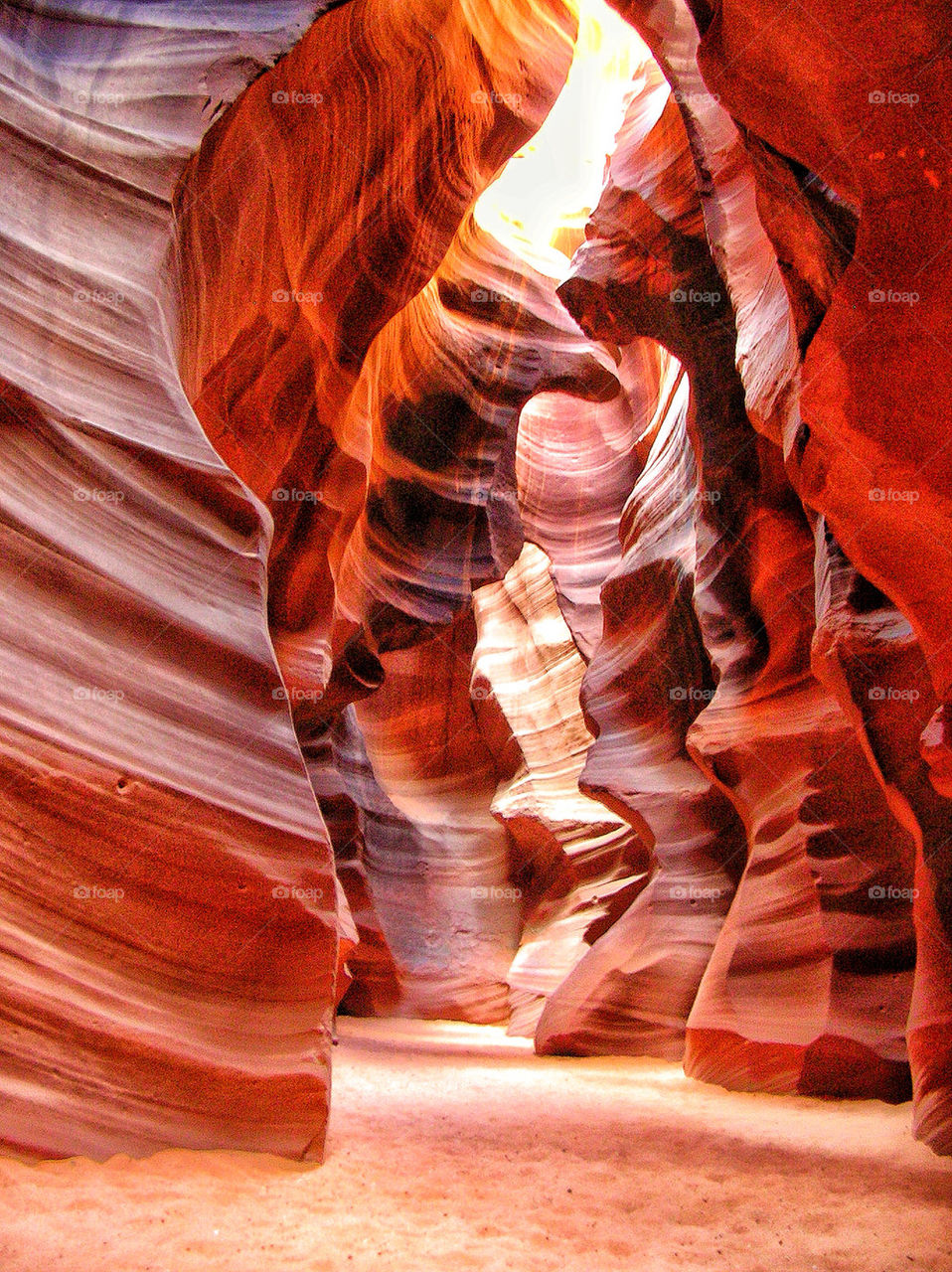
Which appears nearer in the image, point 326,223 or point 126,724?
point 126,724

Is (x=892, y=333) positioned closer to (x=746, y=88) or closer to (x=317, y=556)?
(x=746, y=88)

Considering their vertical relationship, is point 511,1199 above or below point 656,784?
above

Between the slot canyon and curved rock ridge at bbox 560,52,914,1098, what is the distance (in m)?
0.04

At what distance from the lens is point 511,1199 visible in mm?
4246

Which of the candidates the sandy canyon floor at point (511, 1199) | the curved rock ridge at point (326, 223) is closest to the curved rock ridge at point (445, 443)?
the curved rock ridge at point (326, 223)

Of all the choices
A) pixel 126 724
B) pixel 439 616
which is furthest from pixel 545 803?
pixel 126 724

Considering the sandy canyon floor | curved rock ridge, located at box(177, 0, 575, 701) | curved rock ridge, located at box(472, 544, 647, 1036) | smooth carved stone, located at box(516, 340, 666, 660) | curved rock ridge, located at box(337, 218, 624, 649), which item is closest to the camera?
the sandy canyon floor

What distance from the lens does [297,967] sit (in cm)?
446

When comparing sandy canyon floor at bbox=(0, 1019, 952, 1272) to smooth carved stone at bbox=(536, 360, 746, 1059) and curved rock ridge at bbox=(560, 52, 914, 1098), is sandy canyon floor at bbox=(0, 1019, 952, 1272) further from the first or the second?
smooth carved stone at bbox=(536, 360, 746, 1059)

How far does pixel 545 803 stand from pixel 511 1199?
12208 millimetres

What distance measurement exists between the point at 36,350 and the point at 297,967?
3.13 meters

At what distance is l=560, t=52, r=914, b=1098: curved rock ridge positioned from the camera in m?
7.71

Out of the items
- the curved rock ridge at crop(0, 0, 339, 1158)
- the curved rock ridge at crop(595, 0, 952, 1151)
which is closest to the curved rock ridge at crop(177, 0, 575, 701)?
the curved rock ridge at crop(0, 0, 339, 1158)

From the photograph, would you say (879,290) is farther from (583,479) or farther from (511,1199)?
(583,479)
